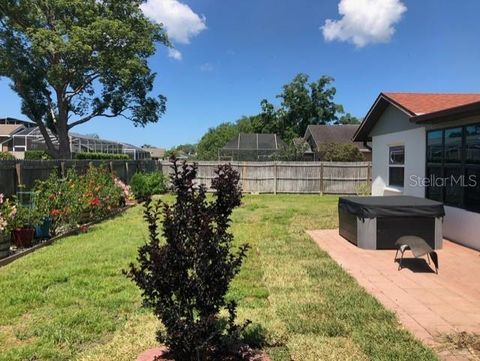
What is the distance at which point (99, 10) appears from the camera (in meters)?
26.5

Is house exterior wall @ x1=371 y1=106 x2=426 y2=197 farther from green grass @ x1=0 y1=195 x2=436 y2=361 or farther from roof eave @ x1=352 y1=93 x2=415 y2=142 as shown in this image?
green grass @ x1=0 y1=195 x2=436 y2=361

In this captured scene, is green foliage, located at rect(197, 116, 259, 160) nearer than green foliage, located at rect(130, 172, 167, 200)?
No

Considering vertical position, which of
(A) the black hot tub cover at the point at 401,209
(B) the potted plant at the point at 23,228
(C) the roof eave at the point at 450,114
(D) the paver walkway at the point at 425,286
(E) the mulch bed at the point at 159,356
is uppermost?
(C) the roof eave at the point at 450,114

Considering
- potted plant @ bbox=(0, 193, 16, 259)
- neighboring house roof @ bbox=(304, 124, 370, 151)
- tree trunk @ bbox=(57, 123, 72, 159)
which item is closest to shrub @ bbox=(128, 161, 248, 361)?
potted plant @ bbox=(0, 193, 16, 259)

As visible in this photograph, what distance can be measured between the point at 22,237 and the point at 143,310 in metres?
4.59

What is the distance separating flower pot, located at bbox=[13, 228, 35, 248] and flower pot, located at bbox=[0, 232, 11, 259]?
78 centimetres

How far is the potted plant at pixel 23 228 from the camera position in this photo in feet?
26.7

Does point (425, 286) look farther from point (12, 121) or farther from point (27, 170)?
point (12, 121)

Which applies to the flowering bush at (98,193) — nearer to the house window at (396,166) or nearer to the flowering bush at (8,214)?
the flowering bush at (8,214)

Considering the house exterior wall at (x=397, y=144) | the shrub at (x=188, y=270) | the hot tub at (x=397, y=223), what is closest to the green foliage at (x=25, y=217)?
the shrub at (x=188, y=270)

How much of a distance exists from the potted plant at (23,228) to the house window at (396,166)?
8865 mm

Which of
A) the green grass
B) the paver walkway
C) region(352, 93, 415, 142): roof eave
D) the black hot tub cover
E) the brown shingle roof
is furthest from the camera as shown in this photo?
region(352, 93, 415, 142): roof eave

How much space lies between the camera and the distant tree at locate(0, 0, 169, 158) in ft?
81.7

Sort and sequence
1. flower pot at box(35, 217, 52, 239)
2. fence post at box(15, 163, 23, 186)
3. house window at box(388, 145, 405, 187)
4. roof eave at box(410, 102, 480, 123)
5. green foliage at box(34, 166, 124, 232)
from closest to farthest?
1. roof eave at box(410, 102, 480, 123)
2. flower pot at box(35, 217, 52, 239)
3. green foliage at box(34, 166, 124, 232)
4. fence post at box(15, 163, 23, 186)
5. house window at box(388, 145, 405, 187)
